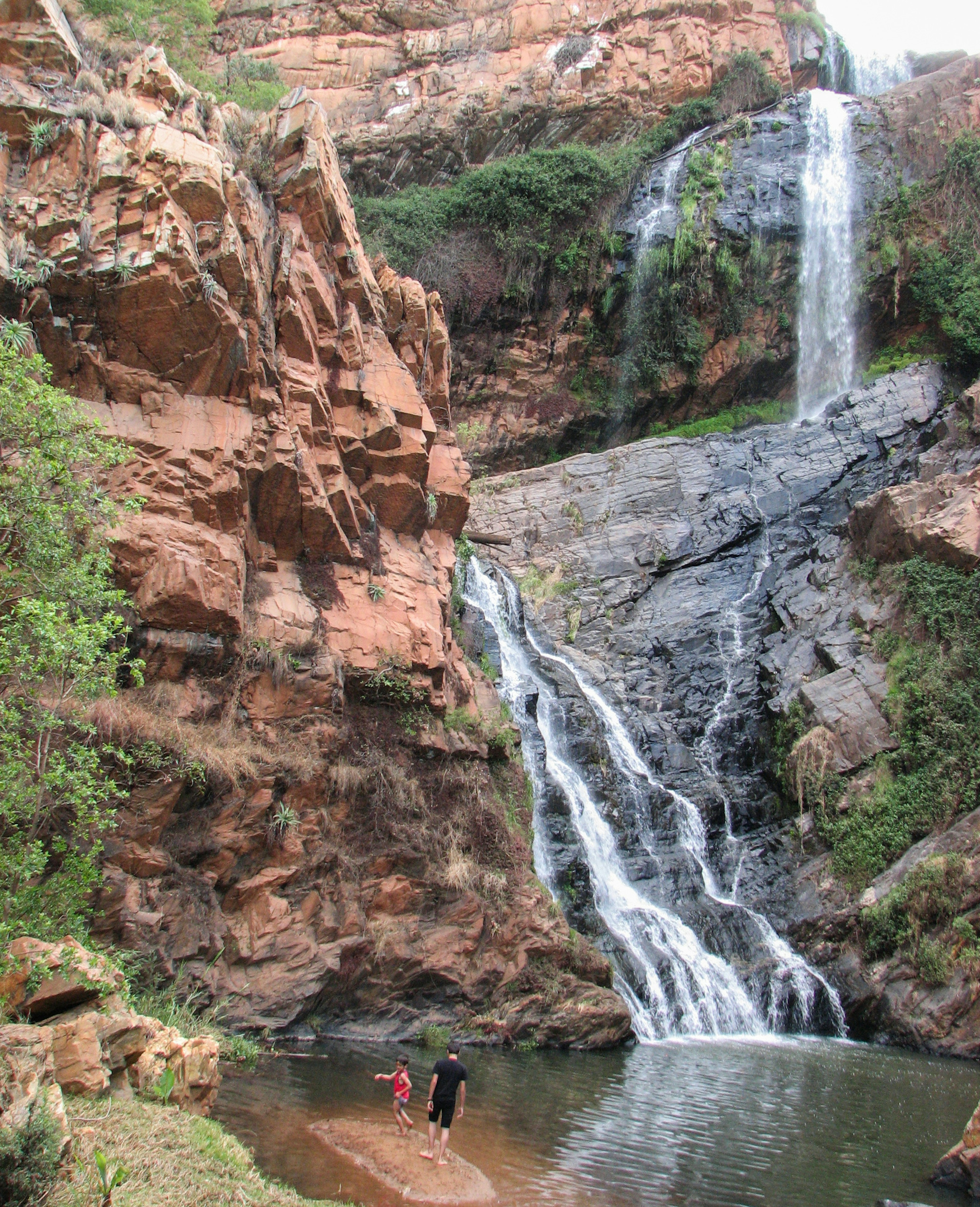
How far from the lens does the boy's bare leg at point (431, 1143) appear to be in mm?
7949

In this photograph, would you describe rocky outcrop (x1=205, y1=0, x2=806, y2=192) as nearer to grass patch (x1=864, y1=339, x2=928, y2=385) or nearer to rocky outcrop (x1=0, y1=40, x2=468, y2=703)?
grass patch (x1=864, y1=339, x2=928, y2=385)

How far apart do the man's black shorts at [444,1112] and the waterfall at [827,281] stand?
30.2 meters

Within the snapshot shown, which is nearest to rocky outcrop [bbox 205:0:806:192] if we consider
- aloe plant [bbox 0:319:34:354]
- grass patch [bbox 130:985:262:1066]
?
aloe plant [bbox 0:319:34:354]

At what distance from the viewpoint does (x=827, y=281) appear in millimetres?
34000

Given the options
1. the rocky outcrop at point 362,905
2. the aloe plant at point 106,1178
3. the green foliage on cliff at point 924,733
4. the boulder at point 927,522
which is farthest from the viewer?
the boulder at point 927,522

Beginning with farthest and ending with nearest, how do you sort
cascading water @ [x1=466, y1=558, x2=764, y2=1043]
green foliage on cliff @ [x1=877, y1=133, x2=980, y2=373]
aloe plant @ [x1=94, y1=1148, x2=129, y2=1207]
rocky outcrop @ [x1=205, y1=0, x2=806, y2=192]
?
1. rocky outcrop @ [x1=205, y1=0, x2=806, y2=192]
2. green foliage on cliff @ [x1=877, y1=133, x2=980, y2=373]
3. cascading water @ [x1=466, y1=558, x2=764, y2=1043]
4. aloe plant @ [x1=94, y1=1148, x2=129, y2=1207]

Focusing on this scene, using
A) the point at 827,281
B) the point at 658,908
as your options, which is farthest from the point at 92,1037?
the point at 827,281

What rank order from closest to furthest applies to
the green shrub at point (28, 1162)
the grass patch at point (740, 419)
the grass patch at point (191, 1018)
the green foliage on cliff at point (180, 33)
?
the green shrub at point (28, 1162)
the grass patch at point (191, 1018)
the green foliage on cliff at point (180, 33)
the grass patch at point (740, 419)

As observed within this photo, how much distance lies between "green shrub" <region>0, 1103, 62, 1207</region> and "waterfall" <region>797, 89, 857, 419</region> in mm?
33222

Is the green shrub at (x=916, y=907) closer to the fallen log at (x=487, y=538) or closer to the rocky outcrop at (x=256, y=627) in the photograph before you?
the rocky outcrop at (x=256, y=627)

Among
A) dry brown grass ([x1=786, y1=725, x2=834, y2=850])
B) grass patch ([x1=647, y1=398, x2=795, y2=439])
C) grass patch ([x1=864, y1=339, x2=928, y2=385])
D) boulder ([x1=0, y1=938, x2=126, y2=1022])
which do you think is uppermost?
grass patch ([x1=864, y1=339, x2=928, y2=385])

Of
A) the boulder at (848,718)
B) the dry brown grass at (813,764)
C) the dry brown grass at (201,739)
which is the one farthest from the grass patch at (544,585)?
the dry brown grass at (201,739)

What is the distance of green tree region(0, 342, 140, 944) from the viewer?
28.7 feet

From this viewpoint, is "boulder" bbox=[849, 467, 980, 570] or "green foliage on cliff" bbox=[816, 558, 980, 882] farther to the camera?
"boulder" bbox=[849, 467, 980, 570]
